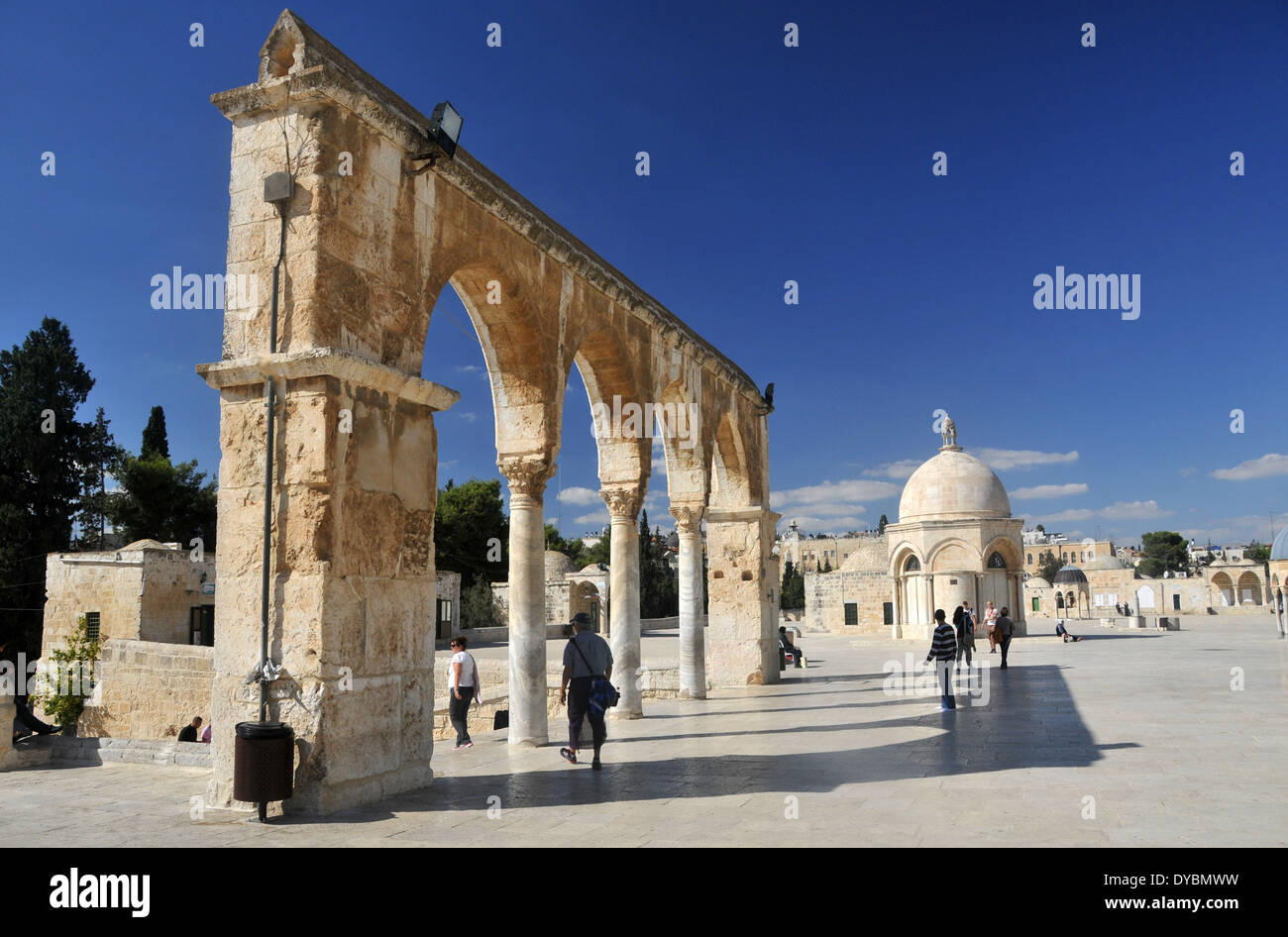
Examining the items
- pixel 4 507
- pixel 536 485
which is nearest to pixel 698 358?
pixel 536 485

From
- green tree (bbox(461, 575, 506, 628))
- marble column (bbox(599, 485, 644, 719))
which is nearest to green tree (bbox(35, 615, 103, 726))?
marble column (bbox(599, 485, 644, 719))

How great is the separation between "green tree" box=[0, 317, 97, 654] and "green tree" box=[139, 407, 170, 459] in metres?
3.20

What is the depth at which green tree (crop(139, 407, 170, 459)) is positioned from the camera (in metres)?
37.3

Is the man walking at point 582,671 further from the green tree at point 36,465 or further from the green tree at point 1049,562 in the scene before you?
the green tree at point 1049,562

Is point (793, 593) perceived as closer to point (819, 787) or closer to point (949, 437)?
point (949, 437)

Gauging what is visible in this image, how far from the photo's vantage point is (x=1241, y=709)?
1055 centimetres

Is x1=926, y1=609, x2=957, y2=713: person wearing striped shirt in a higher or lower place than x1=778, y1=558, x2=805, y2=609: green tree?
higher

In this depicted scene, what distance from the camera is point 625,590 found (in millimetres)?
11398

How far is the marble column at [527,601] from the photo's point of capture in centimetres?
901

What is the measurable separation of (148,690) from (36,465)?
21.5m

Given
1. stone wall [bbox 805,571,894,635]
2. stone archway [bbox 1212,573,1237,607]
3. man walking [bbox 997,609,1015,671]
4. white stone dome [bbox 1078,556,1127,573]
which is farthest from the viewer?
white stone dome [bbox 1078,556,1127,573]

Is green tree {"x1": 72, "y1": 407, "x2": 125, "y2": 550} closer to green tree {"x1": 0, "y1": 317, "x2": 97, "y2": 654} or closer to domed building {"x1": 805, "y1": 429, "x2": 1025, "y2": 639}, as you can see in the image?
green tree {"x1": 0, "y1": 317, "x2": 97, "y2": 654}
